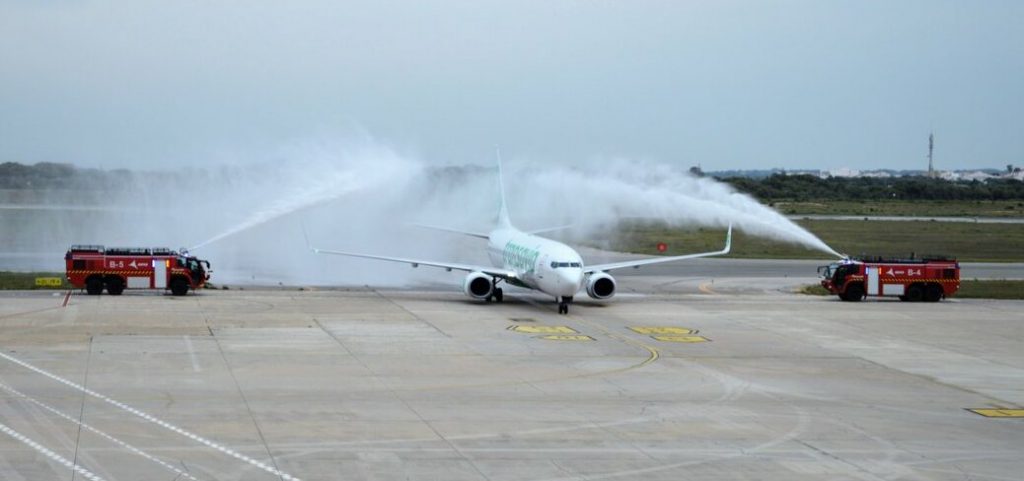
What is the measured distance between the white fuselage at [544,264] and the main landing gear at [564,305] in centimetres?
38

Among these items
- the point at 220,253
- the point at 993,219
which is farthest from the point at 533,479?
the point at 993,219

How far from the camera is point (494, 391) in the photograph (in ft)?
111

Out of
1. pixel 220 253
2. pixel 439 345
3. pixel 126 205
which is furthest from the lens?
pixel 126 205

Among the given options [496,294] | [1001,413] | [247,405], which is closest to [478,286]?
[496,294]

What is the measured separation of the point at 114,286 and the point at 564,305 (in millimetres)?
22068

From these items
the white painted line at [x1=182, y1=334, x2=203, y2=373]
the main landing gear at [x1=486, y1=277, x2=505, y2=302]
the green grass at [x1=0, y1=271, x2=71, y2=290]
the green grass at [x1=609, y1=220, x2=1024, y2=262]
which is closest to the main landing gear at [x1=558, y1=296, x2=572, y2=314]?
the main landing gear at [x1=486, y1=277, x2=505, y2=302]

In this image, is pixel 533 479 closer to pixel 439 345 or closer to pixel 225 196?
pixel 439 345

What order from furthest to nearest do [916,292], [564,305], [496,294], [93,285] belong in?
[916,292], [496,294], [93,285], [564,305]

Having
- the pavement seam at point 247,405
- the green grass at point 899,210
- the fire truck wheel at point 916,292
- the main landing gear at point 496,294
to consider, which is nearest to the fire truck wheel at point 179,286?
the main landing gear at point 496,294

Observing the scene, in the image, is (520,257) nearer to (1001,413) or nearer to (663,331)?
(663,331)

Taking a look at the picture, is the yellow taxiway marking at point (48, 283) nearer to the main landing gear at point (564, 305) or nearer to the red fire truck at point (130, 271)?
the red fire truck at point (130, 271)

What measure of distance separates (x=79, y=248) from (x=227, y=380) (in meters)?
28.3

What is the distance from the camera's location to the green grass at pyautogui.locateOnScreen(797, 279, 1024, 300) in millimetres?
66750

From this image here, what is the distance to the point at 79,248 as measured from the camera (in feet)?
195
